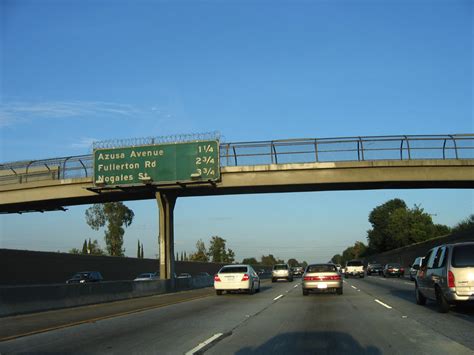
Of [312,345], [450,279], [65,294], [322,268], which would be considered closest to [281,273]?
[322,268]

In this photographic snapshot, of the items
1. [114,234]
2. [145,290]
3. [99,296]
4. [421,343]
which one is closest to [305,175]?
[145,290]

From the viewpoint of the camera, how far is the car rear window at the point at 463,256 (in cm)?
1477

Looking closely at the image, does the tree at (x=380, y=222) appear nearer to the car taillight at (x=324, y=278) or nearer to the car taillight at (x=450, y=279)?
the car taillight at (x=324, y=278)

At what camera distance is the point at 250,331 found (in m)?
12.9

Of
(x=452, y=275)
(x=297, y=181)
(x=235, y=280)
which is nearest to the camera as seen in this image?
(x=452, y=275)

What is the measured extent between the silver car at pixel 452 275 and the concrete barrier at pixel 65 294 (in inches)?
536

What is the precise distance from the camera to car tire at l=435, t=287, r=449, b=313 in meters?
15.5

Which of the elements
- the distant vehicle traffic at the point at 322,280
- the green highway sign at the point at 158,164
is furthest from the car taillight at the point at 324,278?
the green highway sign at the point at 158,164

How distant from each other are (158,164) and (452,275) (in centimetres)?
2157

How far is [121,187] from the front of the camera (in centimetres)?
3356

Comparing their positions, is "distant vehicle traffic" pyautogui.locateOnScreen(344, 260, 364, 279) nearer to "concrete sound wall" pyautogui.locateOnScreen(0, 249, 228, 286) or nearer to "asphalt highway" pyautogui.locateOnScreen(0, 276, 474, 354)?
"concrete sound wall" pyautogui.locateOnScreen(0, 249, 228, 286)

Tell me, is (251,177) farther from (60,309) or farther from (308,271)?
(60,309)

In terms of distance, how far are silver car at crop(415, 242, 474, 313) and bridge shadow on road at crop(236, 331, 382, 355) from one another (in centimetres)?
433

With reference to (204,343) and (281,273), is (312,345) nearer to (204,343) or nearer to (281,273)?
(204,343)
